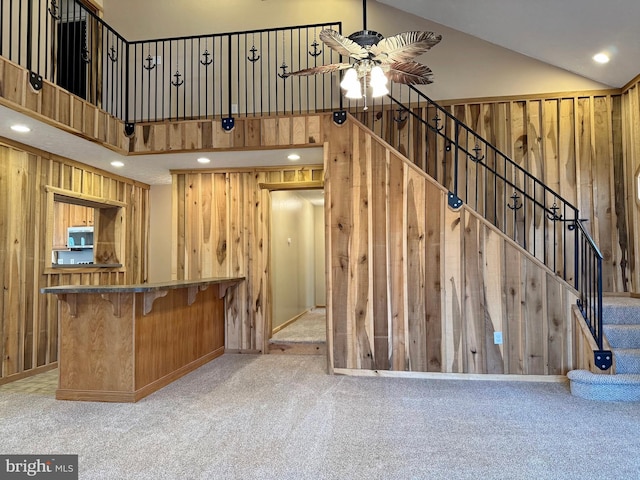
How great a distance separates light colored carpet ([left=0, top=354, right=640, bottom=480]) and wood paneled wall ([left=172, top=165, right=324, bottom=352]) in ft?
5.27

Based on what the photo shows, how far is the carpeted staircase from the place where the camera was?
354 cm

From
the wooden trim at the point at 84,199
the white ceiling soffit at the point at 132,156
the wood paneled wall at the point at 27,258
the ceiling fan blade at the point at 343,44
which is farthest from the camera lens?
the wooden trim at the point at 84,199

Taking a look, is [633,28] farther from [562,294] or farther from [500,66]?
[562,294]

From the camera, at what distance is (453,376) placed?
4242 millimetres

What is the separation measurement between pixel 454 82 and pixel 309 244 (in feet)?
15.9

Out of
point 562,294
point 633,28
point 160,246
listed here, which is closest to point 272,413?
point 562,294

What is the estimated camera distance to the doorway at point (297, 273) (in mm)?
5832

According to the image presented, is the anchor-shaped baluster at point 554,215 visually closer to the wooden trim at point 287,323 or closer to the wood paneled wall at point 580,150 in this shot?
the wood paneled wall at point 580,150

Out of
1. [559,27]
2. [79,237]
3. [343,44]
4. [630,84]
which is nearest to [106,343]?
[343,44]

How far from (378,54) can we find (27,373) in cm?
462

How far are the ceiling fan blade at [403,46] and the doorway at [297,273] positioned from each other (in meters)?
3.27

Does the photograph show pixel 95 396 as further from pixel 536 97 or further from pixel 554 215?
pixel 536 97

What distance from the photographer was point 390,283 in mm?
4379

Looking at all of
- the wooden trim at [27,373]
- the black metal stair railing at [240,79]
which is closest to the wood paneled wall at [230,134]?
the black metal stair railing at [240,79]
